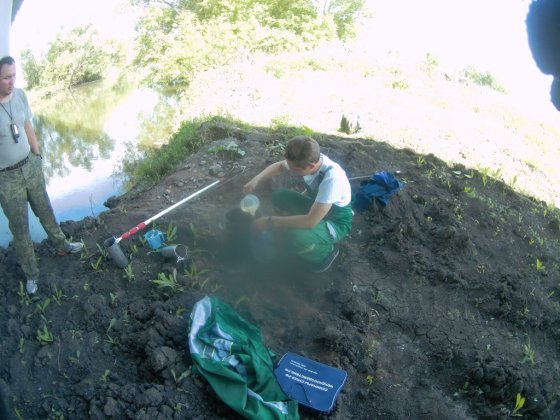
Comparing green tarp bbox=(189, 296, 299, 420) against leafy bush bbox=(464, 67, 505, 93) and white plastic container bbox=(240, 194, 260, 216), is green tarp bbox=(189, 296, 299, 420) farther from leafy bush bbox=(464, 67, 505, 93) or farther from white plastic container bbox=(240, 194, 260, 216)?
leafy bush bbox=(464, 67, 505, 93)

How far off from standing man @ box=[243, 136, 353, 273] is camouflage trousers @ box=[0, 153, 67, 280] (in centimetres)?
168

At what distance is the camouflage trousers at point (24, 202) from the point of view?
3.06 m

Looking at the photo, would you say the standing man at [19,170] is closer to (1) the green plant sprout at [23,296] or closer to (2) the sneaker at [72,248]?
(1) the green plant sprout at [23,296]

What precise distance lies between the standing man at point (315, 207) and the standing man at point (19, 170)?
1.70 metres

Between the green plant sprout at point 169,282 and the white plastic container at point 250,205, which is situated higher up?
the white plastic container at point 250,205

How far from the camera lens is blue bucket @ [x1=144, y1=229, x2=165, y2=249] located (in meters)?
3.50

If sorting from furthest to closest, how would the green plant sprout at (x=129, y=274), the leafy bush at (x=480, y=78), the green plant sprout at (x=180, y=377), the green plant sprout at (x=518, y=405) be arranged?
the leafy bush at (x=480, y=78)
the green plant sprout at (x=129, y=274)
the green plant sprout at (x=518, y=405)
the green plant sprout at (x=180, y=377)

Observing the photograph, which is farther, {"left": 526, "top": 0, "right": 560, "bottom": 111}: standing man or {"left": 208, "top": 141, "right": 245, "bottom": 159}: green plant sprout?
Result: {"left": 208, "top": 141, "right": 245, "bottom": 159}: green plant sprout

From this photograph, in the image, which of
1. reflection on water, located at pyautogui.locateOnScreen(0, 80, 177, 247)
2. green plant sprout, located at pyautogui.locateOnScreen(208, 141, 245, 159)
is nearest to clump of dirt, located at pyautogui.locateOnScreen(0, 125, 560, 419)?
Result: green plant sprout, located at pyautogui.locateOnScreen(208, 141, 245, 159)

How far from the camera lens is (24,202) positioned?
3176mm

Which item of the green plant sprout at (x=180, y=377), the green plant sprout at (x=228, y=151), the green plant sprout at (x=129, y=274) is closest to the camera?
the green plant sprout at (x=180, y=377)

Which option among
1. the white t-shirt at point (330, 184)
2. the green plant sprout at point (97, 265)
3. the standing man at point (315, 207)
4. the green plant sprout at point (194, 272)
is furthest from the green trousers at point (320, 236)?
the green plant sprout at point (97, 265)

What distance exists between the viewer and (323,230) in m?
3.41

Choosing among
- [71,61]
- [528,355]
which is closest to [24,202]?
[528,355]
